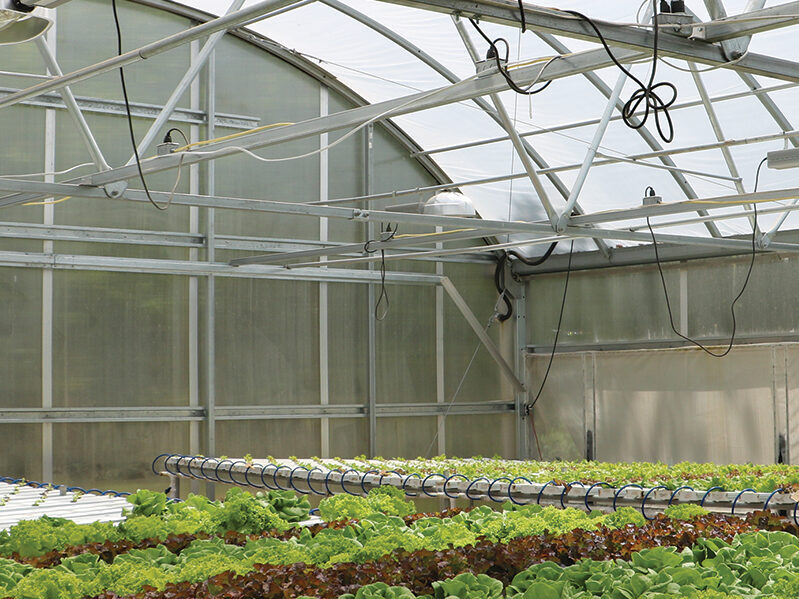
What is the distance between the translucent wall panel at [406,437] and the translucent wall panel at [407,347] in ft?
0.86

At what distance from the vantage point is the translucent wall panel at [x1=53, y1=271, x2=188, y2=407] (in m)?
10.5

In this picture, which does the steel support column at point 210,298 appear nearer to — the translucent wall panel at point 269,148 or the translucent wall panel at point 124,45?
the translucent wall panel at point 269,148

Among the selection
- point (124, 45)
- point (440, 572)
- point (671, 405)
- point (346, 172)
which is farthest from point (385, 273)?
point (440, 572)

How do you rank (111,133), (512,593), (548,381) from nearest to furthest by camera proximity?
1. (512,593)
2. (111,133)
3. (548,381)

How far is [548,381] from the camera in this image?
13227 millimetres

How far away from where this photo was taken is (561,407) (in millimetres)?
→ 13062

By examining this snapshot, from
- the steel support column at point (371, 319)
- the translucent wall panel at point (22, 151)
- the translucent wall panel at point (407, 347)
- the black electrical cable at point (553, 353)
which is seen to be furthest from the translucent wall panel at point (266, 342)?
the black electrical cable at point (553, 353)

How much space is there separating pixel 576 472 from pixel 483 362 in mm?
5272

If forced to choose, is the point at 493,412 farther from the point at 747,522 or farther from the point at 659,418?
the point at 747,522

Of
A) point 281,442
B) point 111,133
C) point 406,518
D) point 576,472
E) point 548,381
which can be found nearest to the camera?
point 406,518

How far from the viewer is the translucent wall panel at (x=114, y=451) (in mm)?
10438

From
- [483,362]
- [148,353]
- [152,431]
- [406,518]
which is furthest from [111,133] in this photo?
[406,518]

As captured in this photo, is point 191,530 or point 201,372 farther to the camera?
point 201,372

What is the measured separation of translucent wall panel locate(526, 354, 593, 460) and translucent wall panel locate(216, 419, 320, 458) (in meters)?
3.11
